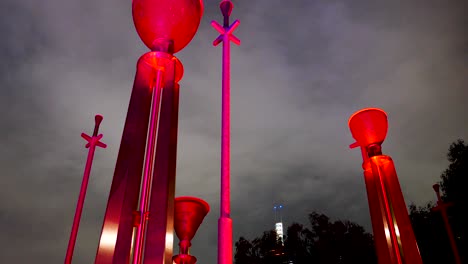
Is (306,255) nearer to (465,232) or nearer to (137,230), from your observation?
(465,232)

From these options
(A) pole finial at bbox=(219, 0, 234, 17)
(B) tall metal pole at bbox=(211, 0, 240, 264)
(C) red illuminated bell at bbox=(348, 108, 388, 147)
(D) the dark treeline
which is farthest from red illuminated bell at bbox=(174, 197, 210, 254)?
(D) the dark treeline

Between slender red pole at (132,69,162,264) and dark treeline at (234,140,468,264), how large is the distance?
13.7 metres

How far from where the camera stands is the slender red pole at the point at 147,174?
143 inches

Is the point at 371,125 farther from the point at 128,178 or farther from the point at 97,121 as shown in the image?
the point at 97,121

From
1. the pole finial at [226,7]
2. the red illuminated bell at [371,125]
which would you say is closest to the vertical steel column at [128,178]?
the pole finial at [226,7]

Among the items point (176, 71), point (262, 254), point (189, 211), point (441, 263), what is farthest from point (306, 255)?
point (176, 71)

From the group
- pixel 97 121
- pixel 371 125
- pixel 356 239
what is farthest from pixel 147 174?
pixel 356 239

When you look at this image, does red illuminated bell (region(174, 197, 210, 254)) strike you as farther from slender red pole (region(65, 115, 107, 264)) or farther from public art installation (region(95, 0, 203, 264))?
public art installation (region(95, 0, 203, 264))

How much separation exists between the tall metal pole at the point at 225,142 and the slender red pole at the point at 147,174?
81cm

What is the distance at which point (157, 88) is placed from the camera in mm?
4605

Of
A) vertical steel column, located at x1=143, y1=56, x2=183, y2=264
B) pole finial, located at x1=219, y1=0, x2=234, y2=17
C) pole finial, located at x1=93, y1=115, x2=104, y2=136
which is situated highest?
pole finial, located at x1=93, y1=115, x2=104, y2=136

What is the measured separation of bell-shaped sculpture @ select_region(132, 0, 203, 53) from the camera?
4680 millimetres

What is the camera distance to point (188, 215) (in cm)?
750

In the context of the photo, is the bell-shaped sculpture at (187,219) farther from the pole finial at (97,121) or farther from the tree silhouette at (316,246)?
the tree silhouette at (316,246)
